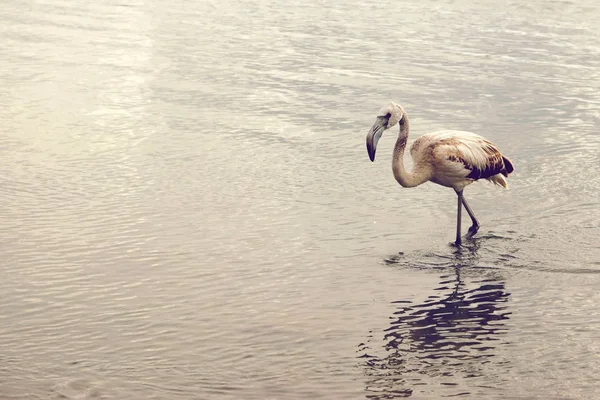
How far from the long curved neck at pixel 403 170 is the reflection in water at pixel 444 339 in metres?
1.22

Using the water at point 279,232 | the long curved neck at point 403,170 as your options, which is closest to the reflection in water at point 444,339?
the water at point 279,232

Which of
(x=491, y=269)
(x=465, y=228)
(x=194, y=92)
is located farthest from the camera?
(x=194, y=92)

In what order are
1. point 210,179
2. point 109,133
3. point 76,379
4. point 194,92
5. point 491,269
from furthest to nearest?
point 194,92 < point 109,133 < point 210,179 < point 491,269 < point 76,379

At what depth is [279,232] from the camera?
998cm

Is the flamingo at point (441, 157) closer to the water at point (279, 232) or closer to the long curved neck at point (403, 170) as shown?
the long curved neck at point (403, 170)

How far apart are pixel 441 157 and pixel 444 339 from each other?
2812mm

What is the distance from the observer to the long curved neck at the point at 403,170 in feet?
33.2

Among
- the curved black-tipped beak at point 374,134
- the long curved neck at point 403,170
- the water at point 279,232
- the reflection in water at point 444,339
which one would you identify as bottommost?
the water at point 279,232

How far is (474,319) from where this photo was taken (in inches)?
320

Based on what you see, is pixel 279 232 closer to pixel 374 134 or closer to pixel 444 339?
pixel 374 134

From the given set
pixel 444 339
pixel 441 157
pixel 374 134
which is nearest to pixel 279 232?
pixel 374 134

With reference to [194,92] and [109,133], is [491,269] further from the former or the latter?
[194,92]

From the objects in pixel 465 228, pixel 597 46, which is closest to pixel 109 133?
pixel 465 228

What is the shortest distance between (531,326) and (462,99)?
8801 mm
